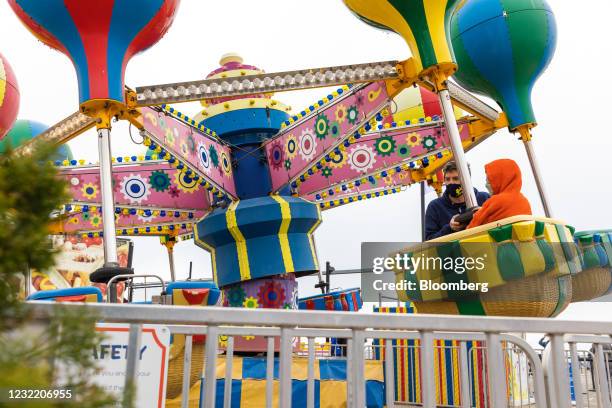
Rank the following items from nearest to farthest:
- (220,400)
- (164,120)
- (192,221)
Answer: (220,400), (164,120), (192,221)

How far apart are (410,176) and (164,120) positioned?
14.8 ft

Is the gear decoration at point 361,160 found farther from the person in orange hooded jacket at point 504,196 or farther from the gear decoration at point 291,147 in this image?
the person in orange hooded jacket at point 504,196

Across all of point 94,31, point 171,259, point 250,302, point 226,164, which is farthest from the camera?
point 171,259

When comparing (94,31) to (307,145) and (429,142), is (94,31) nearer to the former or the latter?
(307,145)

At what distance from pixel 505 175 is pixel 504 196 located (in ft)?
0.47

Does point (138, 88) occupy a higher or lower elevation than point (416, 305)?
higher

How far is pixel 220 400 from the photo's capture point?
5609 millimetres

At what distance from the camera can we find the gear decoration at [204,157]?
754 centimetres

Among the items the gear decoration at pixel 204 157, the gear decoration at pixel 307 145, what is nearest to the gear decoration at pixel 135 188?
the gear decoration at pixel 204 157

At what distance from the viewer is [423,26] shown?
A: 6.37 meters

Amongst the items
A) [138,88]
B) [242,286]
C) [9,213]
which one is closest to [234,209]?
[242,286]

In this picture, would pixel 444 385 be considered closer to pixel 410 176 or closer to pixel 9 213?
pixel 410 176

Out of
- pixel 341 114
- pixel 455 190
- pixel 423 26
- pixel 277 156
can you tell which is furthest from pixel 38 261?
pixel 277 156

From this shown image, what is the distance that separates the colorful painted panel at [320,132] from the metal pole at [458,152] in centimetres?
64
